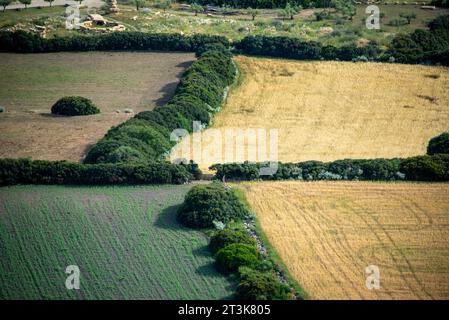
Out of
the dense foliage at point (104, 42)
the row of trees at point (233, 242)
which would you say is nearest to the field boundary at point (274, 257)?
the row of trees at point (233, 242)

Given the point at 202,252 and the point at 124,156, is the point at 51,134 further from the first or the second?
the point at 202,252

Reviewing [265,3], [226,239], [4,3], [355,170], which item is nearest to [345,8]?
[265,3]

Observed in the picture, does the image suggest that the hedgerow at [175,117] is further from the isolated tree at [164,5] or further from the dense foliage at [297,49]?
the isolated tree at [164,5]

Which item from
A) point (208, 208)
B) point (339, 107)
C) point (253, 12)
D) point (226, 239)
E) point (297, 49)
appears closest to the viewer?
point (226, 239)

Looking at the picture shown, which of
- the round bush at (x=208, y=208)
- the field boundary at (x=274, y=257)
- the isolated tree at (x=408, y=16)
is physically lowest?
the field boundary at (x=274, y=257)

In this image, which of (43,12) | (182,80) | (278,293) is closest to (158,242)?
(278,293)

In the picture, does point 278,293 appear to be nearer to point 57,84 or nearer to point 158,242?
point 158,242
